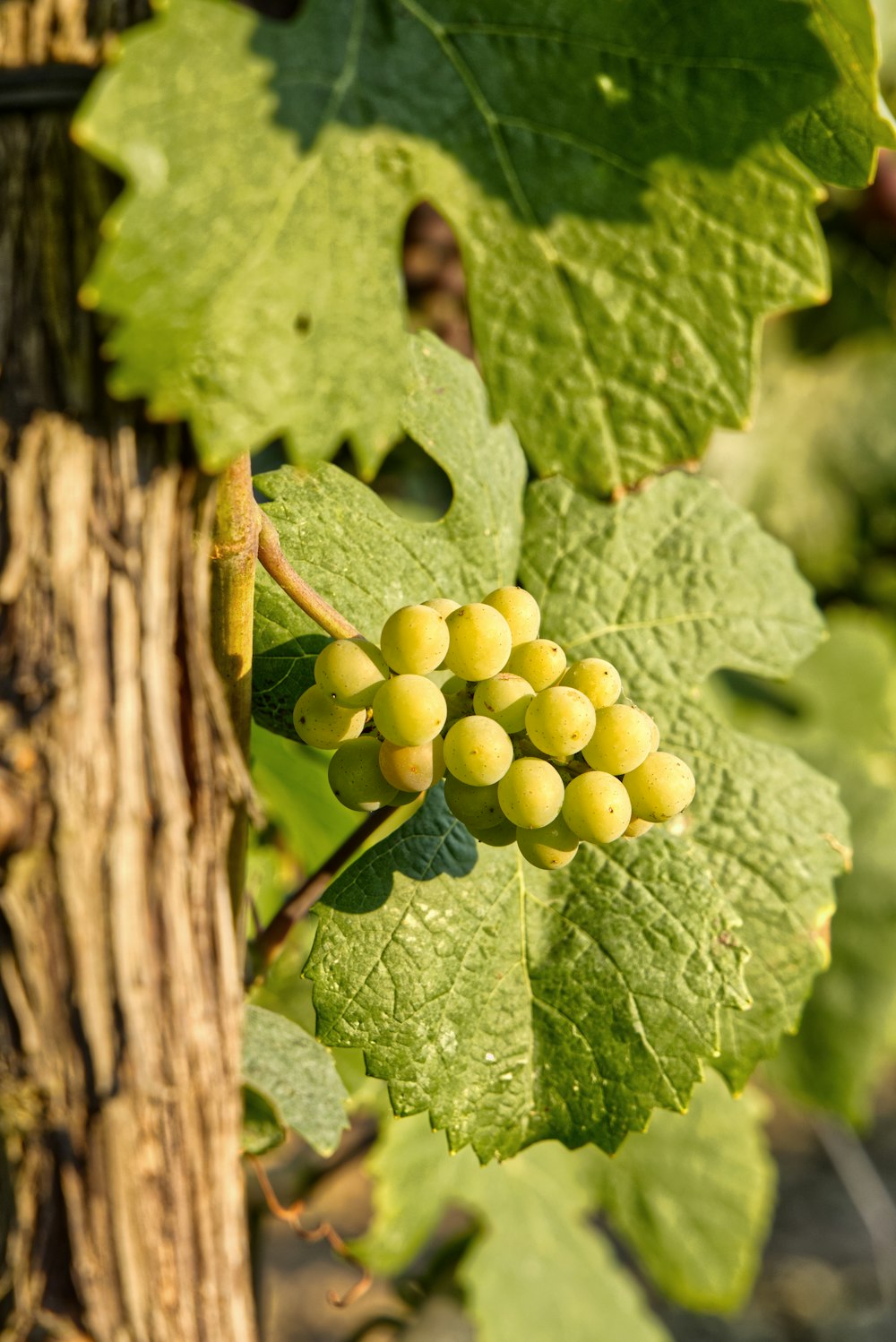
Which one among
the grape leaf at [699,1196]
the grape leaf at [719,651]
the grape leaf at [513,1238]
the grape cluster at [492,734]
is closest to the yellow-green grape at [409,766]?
the grape cluster at [492,734]

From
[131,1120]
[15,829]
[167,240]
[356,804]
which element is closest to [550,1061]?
[356,804]

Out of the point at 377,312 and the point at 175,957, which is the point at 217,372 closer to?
the point at 377,312

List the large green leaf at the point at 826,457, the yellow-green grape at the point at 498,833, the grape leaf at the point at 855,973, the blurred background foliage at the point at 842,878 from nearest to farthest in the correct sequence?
the yellow-green grape at the point at 498,833, the blurred background foliage at the point at 842,878, the grape leaf at the point at 855,973, the large green leaf at the point at 826,457

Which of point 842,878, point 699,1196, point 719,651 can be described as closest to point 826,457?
point 842,878

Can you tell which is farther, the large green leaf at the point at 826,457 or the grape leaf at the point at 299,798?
the large green leaf at the point at 826,457

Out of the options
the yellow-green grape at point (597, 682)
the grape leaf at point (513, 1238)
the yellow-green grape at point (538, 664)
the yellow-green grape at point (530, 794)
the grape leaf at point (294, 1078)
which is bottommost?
the grape leaf at point (513, 1238)

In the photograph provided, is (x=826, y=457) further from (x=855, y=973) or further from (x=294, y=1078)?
(x=294, y=1078)

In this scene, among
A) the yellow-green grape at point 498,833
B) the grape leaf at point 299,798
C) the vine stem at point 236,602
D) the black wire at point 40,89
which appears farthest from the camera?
the grape leaf at point 299,798

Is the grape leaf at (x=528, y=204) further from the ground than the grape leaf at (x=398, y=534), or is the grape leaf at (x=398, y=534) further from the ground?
the grape leaf at (x=528, y=204)

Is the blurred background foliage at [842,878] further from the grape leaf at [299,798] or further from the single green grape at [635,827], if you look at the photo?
the single green grape at [635,827]
